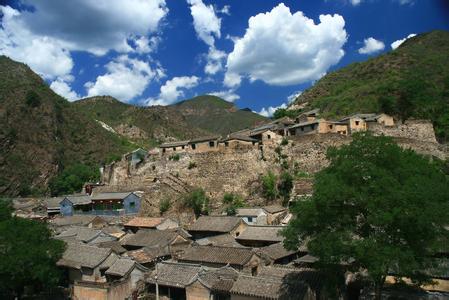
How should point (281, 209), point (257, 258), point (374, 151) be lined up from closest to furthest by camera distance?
point (374, 151) → point (257, 258) → point (281, 209)

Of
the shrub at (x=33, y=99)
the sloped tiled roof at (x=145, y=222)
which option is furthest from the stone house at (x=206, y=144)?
the shrub at (x=33, y=99)

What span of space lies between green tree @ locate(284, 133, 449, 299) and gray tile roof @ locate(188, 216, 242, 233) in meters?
15.6

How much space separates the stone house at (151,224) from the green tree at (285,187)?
37.0 feet

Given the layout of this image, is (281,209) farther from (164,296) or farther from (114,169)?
(114,169)

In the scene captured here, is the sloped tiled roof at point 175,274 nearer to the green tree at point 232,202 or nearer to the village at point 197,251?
the village at point 197,251

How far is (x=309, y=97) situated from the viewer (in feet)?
301

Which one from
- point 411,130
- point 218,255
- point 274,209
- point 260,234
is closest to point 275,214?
point 274,209

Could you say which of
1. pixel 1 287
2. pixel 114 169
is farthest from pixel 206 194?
pixel 1 287

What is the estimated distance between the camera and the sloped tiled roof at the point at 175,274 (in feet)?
79.0

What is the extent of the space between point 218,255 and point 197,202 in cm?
1778

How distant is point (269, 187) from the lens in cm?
4369

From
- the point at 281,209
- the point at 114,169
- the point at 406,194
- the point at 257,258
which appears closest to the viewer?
the point at 406,194

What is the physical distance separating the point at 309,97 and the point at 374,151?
245ft

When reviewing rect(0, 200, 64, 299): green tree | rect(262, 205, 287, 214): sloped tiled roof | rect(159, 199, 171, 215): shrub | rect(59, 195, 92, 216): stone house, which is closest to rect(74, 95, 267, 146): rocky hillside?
rect(59, 195, 92, 216): stone house
